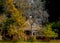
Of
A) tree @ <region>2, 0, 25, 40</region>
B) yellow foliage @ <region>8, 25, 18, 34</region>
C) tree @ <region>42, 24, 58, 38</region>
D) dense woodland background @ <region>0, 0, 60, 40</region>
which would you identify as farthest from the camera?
tree @ <region>42, 24, 58, 38</region>

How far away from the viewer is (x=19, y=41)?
15680 millimetres

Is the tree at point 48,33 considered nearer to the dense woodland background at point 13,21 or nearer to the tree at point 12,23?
the dense woodland background at point 13,21

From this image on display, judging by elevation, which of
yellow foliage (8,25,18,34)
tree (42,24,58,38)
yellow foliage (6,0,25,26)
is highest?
yellow foliage (6,0,25,26)

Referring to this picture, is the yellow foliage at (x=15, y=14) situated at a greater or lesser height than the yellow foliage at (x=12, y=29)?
greater

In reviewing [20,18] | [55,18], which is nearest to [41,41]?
[20,18]

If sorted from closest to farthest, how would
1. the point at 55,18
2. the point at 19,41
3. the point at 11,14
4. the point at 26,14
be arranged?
1. the point at 19,41
2. the point at 11,14
3. the point at 26,14
4. the point at 55,18

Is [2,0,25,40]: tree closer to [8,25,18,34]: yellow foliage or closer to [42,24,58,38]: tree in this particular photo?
[8,25,18,34]: yellow foliage

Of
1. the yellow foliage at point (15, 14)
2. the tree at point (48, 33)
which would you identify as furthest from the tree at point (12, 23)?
the tree at point (48, 33)

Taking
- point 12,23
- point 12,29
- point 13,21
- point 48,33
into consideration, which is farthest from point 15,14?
point 48,33

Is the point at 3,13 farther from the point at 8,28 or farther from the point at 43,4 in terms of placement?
the point at 43,4

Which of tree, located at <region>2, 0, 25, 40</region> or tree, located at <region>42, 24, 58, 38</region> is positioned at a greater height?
tree, located at <region>2, 0, 25, 40</region>

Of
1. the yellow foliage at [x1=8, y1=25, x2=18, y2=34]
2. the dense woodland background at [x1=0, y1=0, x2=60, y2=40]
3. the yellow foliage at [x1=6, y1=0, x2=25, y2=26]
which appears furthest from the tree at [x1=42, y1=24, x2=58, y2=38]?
the yellow foliage at [x1=8, y1=25, x2=18, y2=34]

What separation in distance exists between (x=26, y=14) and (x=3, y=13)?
61.9 inches

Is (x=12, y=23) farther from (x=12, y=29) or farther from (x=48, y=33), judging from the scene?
(x=48, y=33)
